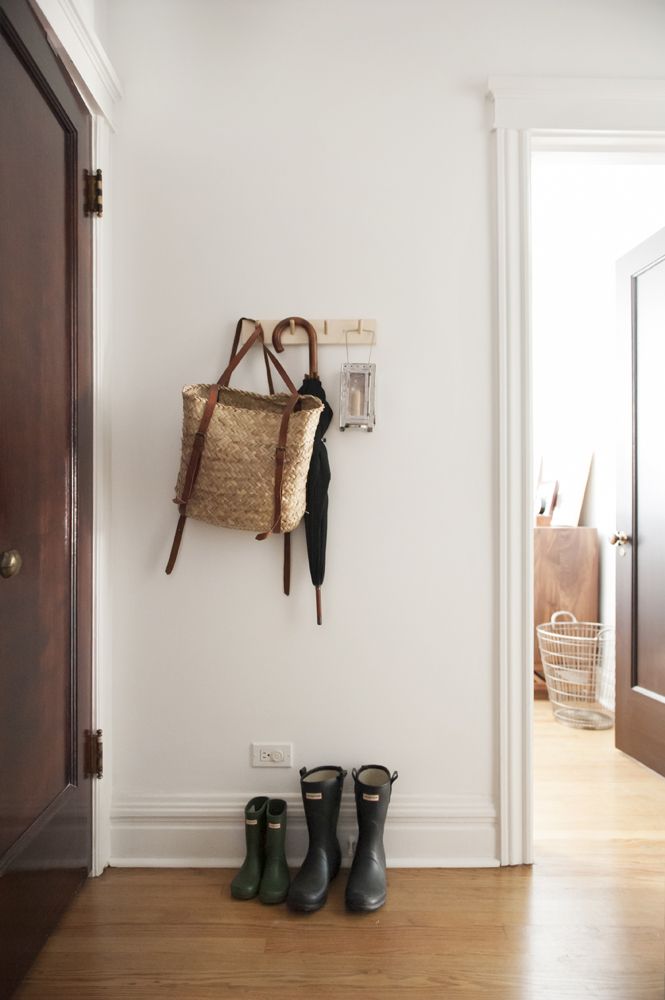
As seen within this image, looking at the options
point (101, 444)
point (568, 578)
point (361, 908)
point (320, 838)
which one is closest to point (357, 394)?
point (101, 444)

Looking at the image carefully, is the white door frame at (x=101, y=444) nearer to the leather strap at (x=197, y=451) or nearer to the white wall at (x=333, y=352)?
the white wall at (x=333, y=352)

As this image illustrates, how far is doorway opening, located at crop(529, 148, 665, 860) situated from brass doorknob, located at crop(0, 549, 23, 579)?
1.66 meters

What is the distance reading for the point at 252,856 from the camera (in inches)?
67.4

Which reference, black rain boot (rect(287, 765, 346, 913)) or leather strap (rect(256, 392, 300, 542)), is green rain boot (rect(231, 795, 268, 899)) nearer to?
black rain boot (rect(287, 765, 346, 913))

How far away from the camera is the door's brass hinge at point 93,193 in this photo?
1.71m

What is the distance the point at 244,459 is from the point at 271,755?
873 millimetres

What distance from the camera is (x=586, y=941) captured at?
1486 millimetres

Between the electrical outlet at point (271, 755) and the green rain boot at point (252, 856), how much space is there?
113 mm

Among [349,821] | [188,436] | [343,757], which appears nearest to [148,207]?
[188,436]

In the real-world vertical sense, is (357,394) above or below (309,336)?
below

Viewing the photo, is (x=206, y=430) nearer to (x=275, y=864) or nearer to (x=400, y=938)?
(x=275, y=864)

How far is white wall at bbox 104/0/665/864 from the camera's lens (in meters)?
1.83

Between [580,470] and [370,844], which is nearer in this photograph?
[370,844]

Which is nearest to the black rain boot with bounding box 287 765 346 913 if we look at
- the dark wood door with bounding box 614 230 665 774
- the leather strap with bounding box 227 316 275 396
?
the leather strap with bounding box 227 316 275 396
